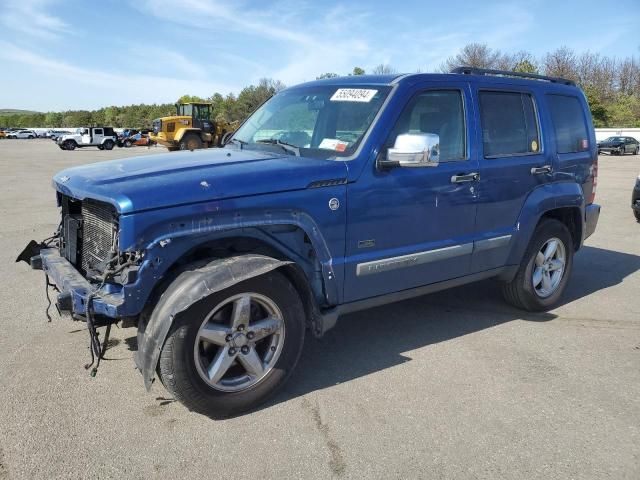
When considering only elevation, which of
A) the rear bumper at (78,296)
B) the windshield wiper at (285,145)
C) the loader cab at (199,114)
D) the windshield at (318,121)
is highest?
the loader cab at (199,114)

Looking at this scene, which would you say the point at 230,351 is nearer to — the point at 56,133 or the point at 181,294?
the point at 181,294

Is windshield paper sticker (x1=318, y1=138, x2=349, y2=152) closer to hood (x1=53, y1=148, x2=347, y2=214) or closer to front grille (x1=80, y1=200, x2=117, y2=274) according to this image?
hood (x1=53, y1=148, x2=347, y2=214)

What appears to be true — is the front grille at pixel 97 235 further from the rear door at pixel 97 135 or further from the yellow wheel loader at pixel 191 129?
the rear door at pixel 97 135

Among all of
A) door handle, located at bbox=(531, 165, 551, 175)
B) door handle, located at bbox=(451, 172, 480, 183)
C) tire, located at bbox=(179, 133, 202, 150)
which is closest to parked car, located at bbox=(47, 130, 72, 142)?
tire, located at bbox=(179, 133, 202, 150)

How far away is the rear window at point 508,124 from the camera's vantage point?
430cm

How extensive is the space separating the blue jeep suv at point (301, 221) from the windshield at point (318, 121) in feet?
0.05

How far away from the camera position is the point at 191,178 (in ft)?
10.0

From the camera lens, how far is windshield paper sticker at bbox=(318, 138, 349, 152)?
12.0 ft

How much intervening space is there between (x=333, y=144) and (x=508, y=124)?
5.57ft

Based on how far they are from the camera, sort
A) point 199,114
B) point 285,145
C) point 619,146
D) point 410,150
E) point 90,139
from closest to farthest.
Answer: point 410,150 → point 285,145 → point 199,114 → point 619,146 → point 90,139

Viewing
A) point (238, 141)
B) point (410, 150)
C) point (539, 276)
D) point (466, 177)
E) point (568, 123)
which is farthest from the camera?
point (568, 123)

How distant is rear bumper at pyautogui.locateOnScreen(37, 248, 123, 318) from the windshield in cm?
158

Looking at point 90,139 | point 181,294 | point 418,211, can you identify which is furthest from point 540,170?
point 90,139

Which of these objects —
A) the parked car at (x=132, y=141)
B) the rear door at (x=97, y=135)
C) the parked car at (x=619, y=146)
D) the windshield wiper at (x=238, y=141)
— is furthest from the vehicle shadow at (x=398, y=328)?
the parked car at (x=132, y=141)
